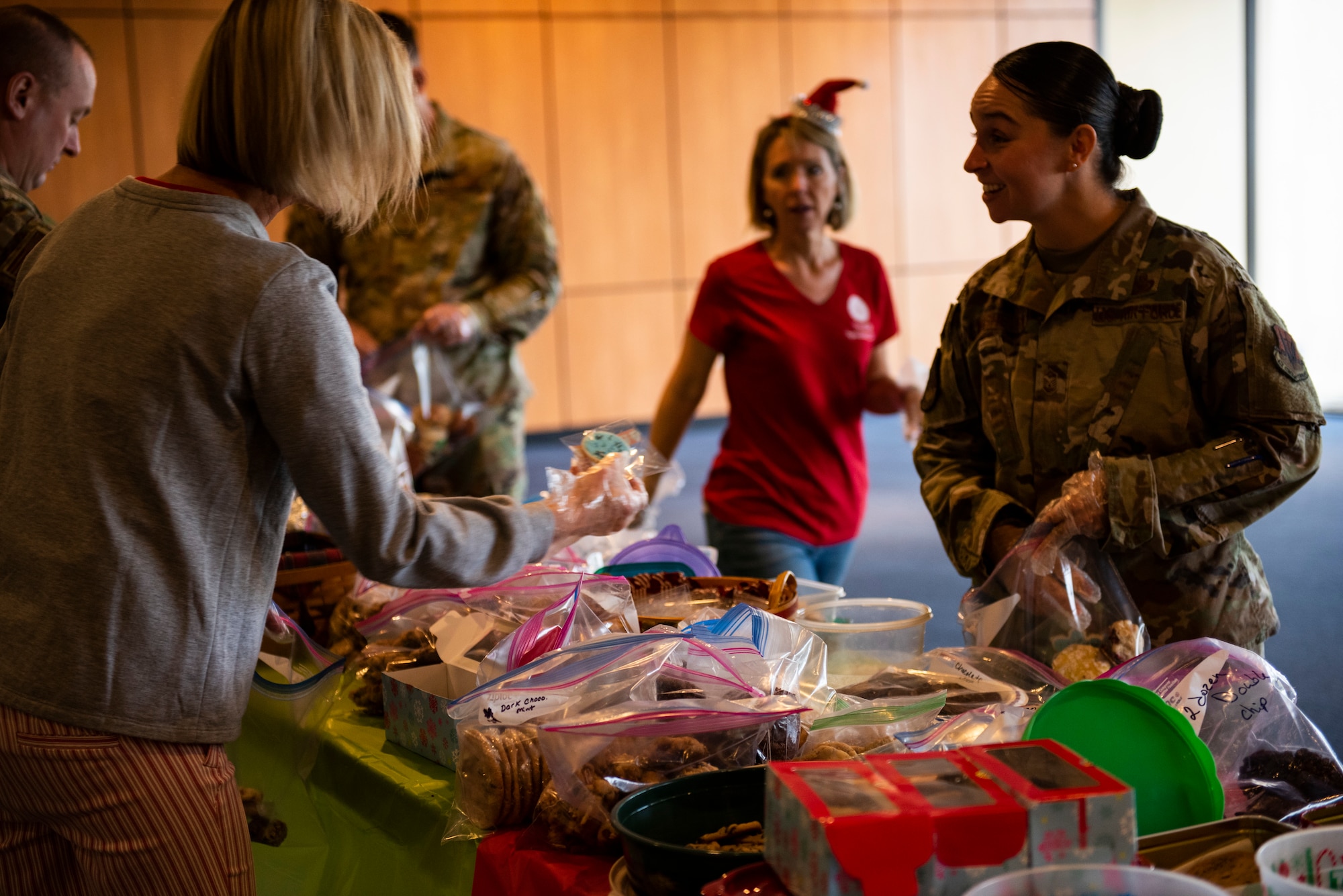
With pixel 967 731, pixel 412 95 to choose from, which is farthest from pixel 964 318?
pixel 412 95

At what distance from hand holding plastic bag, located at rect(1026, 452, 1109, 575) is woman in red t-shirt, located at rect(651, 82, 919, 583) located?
1.08 m

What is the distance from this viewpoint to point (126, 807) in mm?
1184

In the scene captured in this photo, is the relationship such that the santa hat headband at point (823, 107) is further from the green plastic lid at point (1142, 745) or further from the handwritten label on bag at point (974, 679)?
the green plastic lid at point (1142, 745)

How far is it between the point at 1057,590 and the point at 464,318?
1.73m

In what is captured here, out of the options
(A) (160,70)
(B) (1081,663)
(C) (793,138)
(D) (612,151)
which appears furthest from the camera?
(D) (612,151)

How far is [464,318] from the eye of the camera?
2885 millimetres

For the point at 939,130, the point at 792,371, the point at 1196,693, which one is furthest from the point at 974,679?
the point at 939,130

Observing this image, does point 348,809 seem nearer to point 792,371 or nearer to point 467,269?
point 792,371

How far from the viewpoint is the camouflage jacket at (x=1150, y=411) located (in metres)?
1.60

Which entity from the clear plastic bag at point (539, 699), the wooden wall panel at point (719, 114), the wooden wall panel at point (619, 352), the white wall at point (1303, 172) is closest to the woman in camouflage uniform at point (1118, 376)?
the clear plastic bag at point (539, 699)

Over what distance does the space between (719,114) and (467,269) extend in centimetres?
585

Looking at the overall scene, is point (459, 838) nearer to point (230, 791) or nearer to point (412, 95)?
point (230, 791)

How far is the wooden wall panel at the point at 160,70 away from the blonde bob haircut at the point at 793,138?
532 cm

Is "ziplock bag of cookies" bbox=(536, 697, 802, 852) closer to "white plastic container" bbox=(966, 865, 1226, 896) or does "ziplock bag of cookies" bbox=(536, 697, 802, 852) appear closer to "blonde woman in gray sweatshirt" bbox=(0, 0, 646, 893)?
"blonde woman in gray sweatshirt" bbox=(0, 0, 646, 893)
